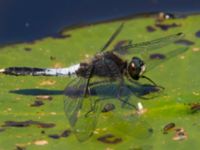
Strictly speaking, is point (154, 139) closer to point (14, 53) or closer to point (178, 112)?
point (178, 112)

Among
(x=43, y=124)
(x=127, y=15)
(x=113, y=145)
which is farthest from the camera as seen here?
(x=127, y=15)

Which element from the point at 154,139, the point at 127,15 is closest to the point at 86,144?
the point at 154,139

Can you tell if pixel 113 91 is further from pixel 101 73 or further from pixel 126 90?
pixel 101 73

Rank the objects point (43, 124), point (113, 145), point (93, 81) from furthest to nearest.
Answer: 1. point (93, 81)
2. point (43, 124)
3. point (113, 145)

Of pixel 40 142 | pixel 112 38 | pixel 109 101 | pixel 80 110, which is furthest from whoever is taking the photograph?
pixel 112 38

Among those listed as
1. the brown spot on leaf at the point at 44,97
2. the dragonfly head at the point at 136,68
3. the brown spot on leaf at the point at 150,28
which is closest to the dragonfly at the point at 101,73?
the dragonfly head at the point at 136,68

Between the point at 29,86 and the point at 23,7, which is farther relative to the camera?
the point at 23,7

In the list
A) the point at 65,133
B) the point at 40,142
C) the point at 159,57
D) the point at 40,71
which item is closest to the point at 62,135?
the point at 65,133

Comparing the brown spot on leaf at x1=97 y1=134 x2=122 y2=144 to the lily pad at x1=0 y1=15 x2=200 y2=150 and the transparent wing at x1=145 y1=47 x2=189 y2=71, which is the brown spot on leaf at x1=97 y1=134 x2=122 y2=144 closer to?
the lily pad at x1=0 y1=15 x2=200 y2=150
